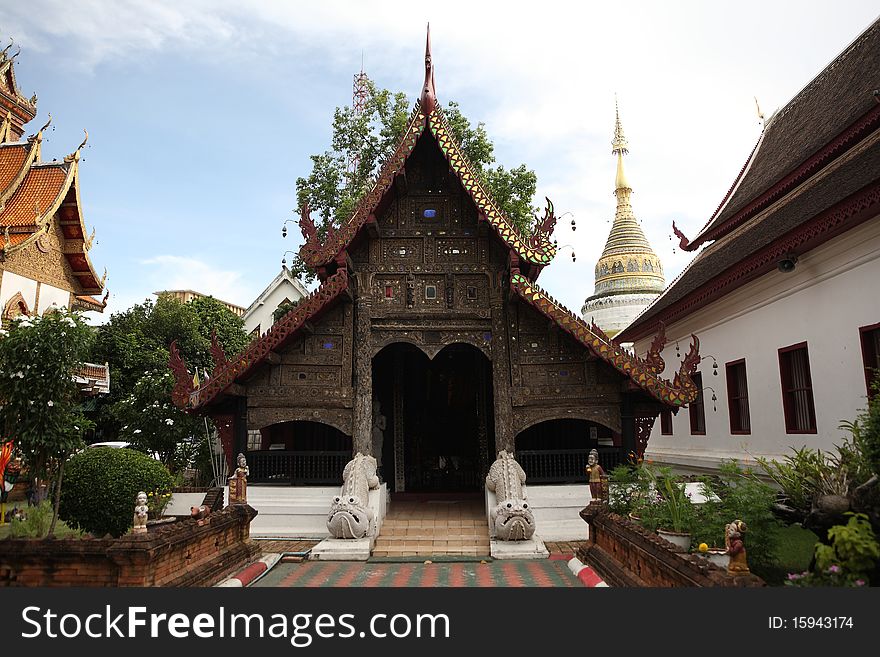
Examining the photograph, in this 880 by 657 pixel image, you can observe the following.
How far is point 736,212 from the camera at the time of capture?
1229cm

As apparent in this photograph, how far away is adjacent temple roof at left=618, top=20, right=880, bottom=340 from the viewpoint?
7715mm

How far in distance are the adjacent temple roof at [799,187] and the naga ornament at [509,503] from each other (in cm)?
468

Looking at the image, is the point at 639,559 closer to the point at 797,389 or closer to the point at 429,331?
the point at 429,331

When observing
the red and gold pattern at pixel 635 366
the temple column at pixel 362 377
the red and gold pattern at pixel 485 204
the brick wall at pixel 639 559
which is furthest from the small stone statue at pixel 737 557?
the temple column at pixel 362 377

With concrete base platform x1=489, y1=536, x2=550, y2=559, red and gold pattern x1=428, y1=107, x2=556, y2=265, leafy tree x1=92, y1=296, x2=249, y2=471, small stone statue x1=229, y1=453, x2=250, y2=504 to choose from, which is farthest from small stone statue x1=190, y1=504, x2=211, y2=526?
leafy tree x1=92, y1=296, x2=249, y2=471

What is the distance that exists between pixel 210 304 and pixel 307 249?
62.4 feet

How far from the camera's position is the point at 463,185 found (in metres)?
9.07

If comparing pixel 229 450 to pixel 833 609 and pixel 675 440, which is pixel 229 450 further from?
pixel 675 440

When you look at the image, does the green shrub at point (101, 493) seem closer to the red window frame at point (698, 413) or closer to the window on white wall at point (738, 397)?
the window on white wall at point (738, 397)

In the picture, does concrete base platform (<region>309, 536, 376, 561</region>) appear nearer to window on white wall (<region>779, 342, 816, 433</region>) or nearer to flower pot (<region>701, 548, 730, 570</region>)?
flower pot (<region>701, 548, 730, 570</region>)

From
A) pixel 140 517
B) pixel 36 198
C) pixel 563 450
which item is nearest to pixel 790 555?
pixel 563 450

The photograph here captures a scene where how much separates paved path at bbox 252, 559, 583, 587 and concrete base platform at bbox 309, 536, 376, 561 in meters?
0.11

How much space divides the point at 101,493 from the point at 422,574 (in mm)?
4742

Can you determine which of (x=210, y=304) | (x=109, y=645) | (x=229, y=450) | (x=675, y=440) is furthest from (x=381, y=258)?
(x=210, y=304)
